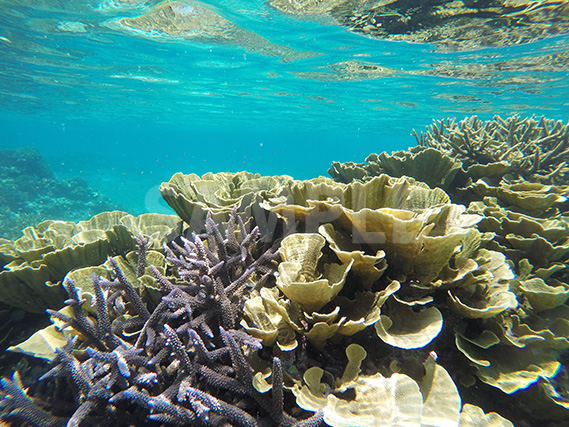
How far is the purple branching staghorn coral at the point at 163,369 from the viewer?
1.57 m

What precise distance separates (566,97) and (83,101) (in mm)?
51715

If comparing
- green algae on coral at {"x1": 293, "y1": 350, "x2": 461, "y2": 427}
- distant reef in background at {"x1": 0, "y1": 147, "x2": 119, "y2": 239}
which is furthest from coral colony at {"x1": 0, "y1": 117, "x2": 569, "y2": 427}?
distant reef in background at {"x1": 0, "y1": 147, "x2": 119, "y2": 239}

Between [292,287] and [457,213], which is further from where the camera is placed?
[457,213]

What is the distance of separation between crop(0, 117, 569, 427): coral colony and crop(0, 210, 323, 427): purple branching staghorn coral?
10 mm

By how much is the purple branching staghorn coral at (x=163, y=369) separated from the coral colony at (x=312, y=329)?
0.4 inches

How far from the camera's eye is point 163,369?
72.9 inches

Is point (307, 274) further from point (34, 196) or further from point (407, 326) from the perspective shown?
point (34, 196)

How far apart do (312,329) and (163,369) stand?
43.5 inches

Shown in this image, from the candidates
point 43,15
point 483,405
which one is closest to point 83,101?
point 43,15

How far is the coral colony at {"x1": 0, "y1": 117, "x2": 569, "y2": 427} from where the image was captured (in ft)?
5.15

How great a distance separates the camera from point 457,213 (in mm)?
2191

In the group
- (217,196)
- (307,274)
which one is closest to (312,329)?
(307,274)

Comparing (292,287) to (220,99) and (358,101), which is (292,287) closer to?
(358,101)

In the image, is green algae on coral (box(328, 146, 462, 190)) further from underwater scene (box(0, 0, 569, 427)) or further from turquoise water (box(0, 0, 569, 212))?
turquoise water (box(0, 0, 569, 212))
